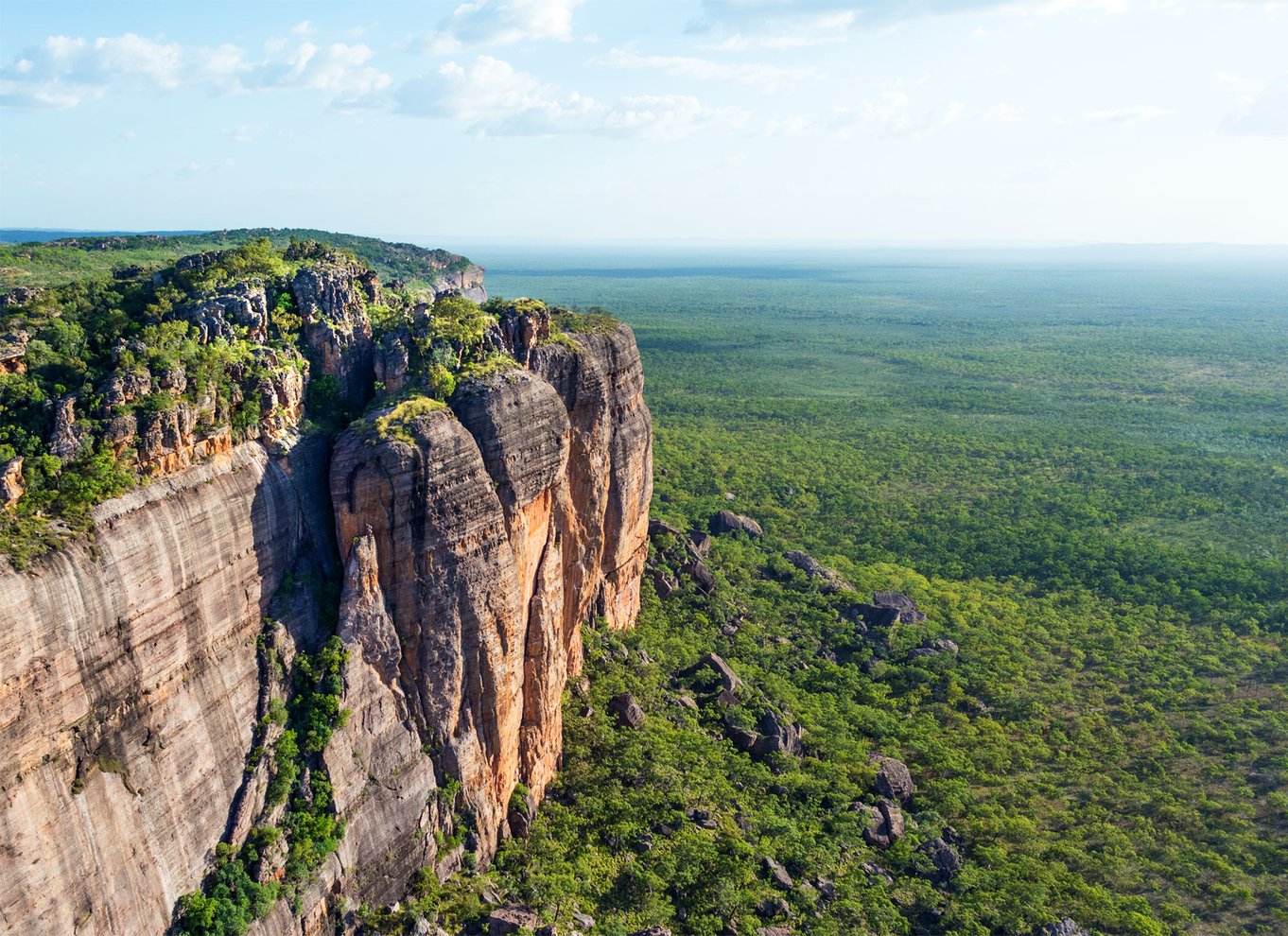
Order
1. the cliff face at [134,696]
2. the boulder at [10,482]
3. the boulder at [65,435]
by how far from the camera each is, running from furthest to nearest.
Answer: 1. the boulder at [65,435]
2. the boulder at [10,482]
3. the cliff face at [134,696]

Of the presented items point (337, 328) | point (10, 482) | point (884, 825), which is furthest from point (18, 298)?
point (884, 825)

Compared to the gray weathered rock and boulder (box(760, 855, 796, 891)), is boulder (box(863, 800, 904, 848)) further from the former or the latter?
the gray weathered rock

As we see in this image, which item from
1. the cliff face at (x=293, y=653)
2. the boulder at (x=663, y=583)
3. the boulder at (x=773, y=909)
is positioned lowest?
the boulder at (x=773, y=909)

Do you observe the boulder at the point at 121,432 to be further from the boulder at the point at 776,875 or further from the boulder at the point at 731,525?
the boulder at the point at 731,525

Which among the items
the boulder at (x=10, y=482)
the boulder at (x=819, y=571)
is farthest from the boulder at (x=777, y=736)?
the boulder at (x=10, y=482)

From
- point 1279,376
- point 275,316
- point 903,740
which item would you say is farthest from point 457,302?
point 1279,376

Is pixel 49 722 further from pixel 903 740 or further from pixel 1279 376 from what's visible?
pixel 1279 376
